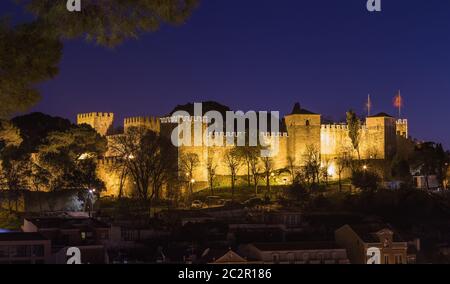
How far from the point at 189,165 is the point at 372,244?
55.5 feet

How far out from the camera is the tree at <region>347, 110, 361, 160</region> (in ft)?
162

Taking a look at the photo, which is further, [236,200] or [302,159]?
[302,159]

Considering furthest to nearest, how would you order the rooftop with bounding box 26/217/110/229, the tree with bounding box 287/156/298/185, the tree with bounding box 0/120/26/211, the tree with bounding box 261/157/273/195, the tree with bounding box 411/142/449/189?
the tree with bounding box 411/142/449/189
the tree with bounding box 287/156/298/185
the tree with bounding box 261/157/273/195
the tree with bounding box 0/120/26/211
the rooftop with bounding box 26/217/110/229

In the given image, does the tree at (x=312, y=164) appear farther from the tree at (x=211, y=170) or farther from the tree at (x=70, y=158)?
the tree at (x=70, y=158)

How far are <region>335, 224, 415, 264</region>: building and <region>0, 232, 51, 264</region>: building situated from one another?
1049 cm

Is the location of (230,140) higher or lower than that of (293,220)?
higher

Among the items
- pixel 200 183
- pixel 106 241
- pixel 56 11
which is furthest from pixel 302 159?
pixel 56 11

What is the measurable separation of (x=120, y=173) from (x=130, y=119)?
17.5 feet

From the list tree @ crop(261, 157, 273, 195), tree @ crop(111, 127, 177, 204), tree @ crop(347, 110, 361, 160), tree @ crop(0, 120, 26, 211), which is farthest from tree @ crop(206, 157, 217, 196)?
tree @ crop(0, 120, 26, 211)

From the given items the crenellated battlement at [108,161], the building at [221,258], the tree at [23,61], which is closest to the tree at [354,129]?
the crenellated battlement at [108,161]

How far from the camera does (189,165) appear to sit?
44.2 meters

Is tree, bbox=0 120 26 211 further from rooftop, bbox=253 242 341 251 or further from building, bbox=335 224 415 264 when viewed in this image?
building, bbox=335 224 415 264

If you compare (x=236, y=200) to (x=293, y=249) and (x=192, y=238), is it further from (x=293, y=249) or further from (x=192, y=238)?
(x=293, y=249)

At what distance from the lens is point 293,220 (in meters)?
35.5
